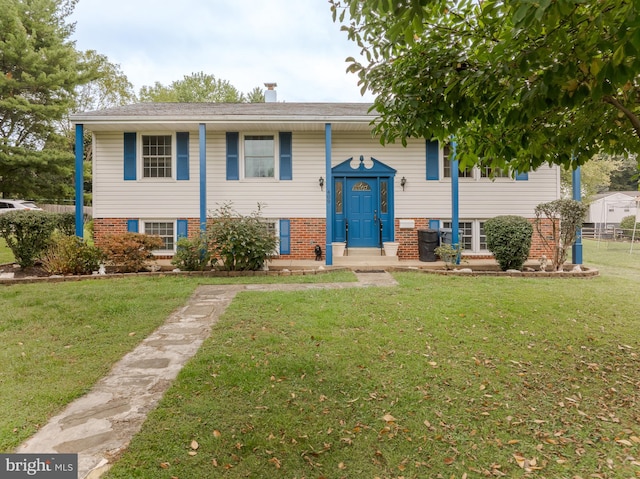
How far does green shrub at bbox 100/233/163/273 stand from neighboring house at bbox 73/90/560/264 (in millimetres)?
1810

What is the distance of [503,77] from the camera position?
2699 mm

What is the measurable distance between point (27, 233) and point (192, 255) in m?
3.70

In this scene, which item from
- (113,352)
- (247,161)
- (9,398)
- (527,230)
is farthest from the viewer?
(247,161)

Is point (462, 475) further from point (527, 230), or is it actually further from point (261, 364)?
point (527, 230)

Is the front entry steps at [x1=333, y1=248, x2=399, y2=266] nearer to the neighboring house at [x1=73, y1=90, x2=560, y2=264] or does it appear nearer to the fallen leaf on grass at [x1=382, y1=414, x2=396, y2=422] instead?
the neighboring house at [x1=73, y1=90, x2=560, y2=264]

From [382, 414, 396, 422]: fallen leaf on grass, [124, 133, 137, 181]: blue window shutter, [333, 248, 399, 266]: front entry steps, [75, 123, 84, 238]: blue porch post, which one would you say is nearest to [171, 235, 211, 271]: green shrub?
[75, 123, 84, 238]: blue porch post

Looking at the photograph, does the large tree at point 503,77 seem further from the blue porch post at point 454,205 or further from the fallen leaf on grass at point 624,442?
the blue porch post at point 454,205

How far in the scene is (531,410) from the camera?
9.09 feet

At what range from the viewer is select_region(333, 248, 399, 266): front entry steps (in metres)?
8.98

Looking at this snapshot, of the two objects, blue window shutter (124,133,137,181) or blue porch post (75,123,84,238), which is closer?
blue porch post (75,123,84,238)

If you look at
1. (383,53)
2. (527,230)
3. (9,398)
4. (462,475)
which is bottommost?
(462,475)

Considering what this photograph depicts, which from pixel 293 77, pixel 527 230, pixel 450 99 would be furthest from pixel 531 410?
pixel 293 77

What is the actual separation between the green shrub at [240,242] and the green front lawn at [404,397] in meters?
2.78

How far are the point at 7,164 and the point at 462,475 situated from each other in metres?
22.2
